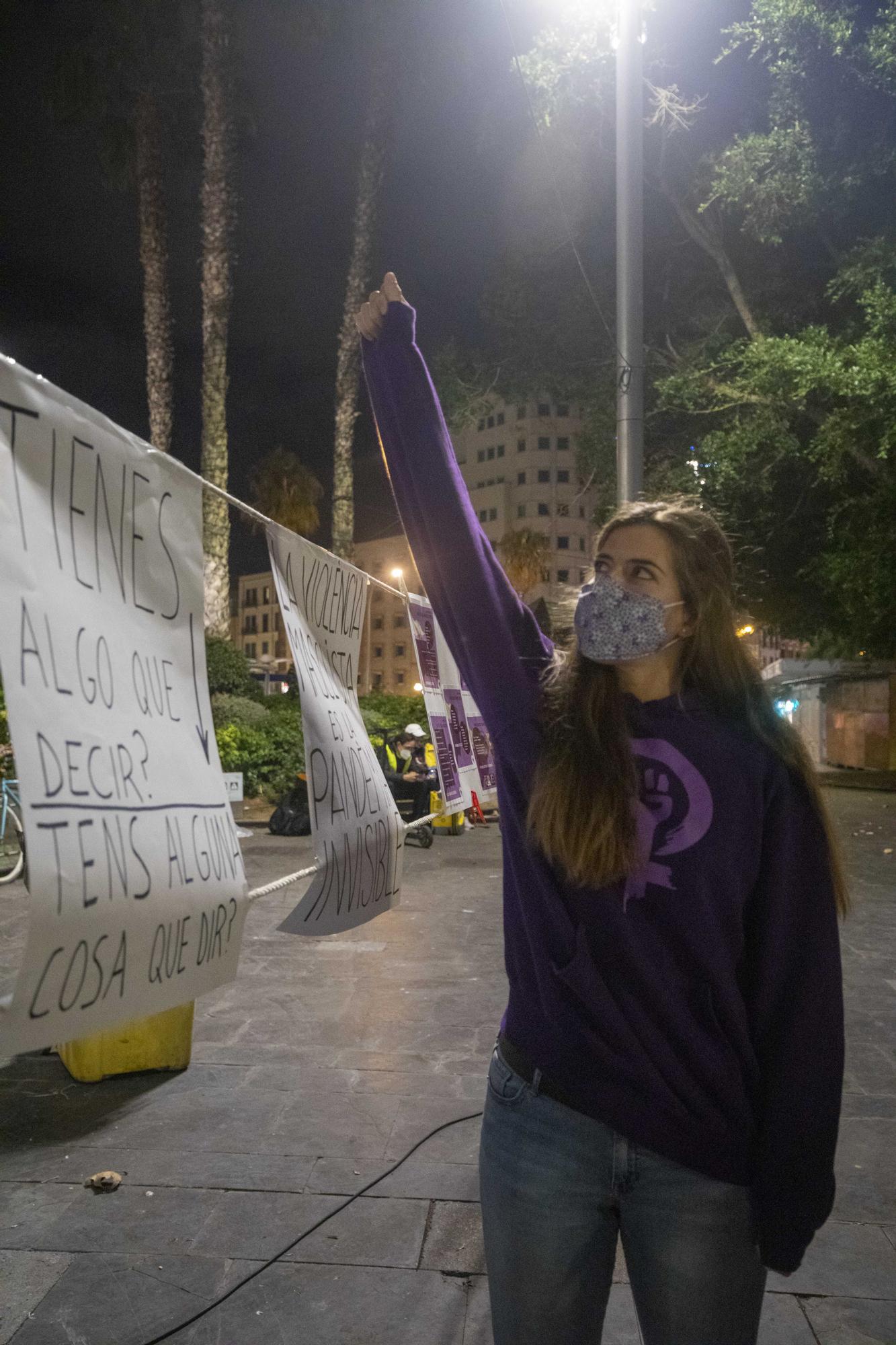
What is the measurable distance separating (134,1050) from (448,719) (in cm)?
224

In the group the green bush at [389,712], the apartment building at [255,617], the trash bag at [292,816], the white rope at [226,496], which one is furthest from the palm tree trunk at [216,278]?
the apartment building at [255,617]

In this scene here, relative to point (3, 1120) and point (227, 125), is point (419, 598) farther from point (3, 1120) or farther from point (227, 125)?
point (227, 125)

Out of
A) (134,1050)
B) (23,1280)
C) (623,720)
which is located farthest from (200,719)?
A: (134,1050)

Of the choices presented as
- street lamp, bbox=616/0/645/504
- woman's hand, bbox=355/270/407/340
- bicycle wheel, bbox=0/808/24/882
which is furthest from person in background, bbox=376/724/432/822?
woman's hand, bbox=355/270/407/340

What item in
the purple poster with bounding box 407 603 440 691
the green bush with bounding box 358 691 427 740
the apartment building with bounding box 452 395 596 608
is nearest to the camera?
the purple poster with bounding box 407 603 440 691

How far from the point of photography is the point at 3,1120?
4.60 metres

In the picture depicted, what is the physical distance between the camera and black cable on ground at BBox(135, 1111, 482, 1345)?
303 cm

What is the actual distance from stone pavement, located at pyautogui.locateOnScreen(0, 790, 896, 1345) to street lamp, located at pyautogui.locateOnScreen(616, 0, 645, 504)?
4.30 meters

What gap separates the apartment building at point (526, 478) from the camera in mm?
96250

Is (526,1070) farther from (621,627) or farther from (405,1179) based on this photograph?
(405,1179)

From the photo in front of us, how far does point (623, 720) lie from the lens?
1938mm

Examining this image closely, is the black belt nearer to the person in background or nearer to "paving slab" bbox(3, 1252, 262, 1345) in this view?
"paving slab" bbox(3, 1252, 262, 1345)

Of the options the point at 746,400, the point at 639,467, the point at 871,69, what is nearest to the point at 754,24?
the point at 871,69

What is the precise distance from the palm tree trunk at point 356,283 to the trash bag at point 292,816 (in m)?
9.55
